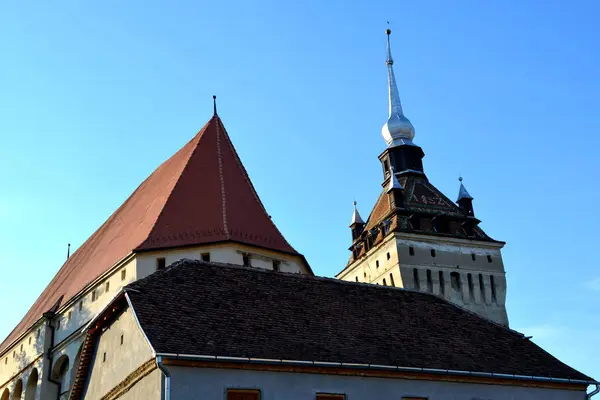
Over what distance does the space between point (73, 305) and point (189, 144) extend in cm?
769

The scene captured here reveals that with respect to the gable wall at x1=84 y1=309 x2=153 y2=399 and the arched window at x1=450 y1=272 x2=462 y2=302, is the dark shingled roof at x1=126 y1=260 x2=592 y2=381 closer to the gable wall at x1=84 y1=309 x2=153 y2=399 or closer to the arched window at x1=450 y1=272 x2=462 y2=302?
the gable wall at x1=84 y1=309 x2=153 y2=399

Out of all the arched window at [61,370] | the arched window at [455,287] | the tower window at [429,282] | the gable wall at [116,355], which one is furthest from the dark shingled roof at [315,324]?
the arched window at [455,287]

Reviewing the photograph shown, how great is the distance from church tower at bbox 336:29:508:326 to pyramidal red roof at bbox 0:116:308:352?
16.8m

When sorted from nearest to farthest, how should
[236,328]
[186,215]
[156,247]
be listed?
[236,328]
[156,247]
[186,215]

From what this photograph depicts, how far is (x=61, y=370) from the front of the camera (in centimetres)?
3006

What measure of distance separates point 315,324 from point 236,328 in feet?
6.15

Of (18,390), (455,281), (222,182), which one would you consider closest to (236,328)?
(222,182)

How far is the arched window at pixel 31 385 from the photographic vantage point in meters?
31.2

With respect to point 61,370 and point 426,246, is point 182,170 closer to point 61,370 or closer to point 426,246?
point 61,370

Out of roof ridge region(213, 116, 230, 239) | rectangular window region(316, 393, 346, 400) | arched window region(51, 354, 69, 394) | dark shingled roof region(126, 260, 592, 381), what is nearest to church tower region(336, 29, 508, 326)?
roof ridge region(213, 116, 230, 239)

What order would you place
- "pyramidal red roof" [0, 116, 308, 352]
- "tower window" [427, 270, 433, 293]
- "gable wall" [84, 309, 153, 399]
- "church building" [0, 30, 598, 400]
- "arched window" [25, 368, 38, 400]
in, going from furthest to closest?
"tower window" [427, 270, 433, 293] < "arched window" [25, 368, 38, 400] < "pyramidal red roof" [0, 116, 308, 352] < "gable wall" [84, 309, 153, 399] < "church building" [0, 30, 598, 400]

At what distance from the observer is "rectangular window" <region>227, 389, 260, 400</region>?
48.1ft

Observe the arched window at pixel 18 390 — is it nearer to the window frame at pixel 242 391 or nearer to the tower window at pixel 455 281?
the window frame at pixel 242 391

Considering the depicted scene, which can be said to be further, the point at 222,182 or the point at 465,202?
the point at 465,202
